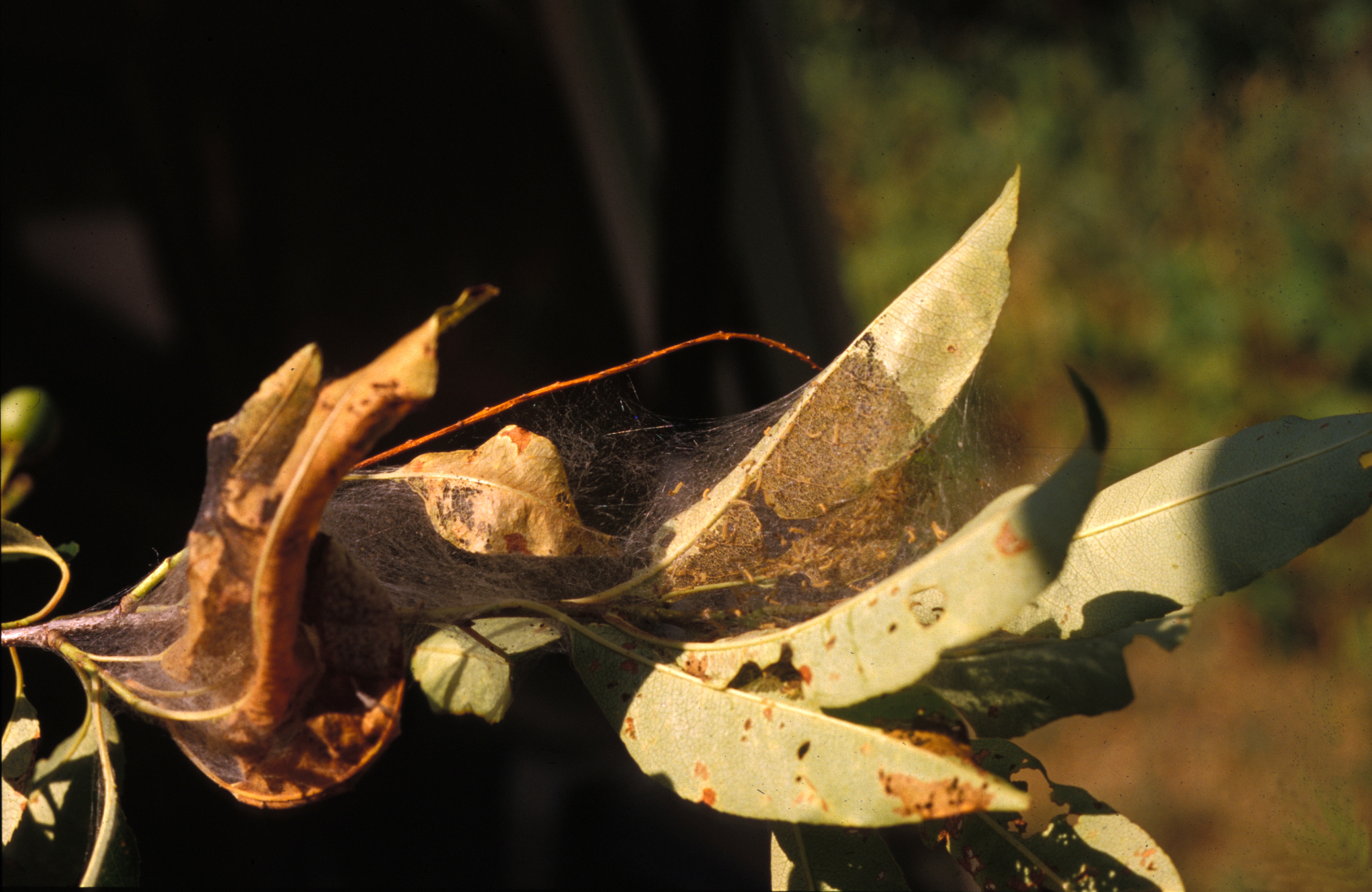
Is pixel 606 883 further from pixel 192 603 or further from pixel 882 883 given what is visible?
pixel 192 603

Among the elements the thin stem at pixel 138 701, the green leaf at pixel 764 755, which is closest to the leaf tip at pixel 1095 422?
the green leaf at pixel 764 755

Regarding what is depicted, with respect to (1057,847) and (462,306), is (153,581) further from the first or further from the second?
(1057,847)

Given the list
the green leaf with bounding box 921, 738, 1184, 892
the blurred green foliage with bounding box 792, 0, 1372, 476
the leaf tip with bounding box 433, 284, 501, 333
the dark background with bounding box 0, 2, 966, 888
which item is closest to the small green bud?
the leaf tip with bounding box 433, 284, 501, 333

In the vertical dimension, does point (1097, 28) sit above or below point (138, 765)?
above

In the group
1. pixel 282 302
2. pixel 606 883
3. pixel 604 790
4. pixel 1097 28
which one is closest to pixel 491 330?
pixel 282 302

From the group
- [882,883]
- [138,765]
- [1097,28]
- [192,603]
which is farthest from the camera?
[1097,28]

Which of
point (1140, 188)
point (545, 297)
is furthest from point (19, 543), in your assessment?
point (1140, 188)
